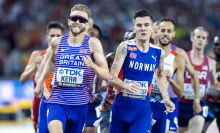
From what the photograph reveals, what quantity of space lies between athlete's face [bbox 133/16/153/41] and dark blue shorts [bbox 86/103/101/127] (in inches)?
84.1

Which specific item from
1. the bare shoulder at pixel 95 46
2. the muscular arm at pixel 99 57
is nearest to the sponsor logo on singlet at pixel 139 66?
the muscular arm at pixel 99 57

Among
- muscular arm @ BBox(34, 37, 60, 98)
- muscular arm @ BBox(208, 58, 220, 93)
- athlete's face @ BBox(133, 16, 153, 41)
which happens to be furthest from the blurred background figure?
athlete's face @ BBox(133, 16, 153, 41)

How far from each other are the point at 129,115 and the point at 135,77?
1.81 ft

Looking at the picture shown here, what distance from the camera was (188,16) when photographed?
19828 mm

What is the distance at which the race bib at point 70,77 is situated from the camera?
4.91 m

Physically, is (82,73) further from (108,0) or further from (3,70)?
(108,0)

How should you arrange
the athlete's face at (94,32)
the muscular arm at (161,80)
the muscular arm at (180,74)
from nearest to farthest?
the muscular arm at (161,80), the muscular arm at (180,74), the athlete's face at (94,32)

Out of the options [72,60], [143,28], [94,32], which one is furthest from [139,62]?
[94,32]

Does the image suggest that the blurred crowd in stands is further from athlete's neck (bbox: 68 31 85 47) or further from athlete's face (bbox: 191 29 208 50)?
athlete's neck (bbox: 68 31 85 47)

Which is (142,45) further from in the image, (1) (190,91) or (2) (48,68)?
(1) (190,91)

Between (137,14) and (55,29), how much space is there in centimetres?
299

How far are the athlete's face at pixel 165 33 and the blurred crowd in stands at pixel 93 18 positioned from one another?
822 cm

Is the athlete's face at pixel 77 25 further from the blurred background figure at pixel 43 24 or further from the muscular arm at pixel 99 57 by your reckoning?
the blurred background figure at pixel 43 24

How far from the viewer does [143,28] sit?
5.22 metres
